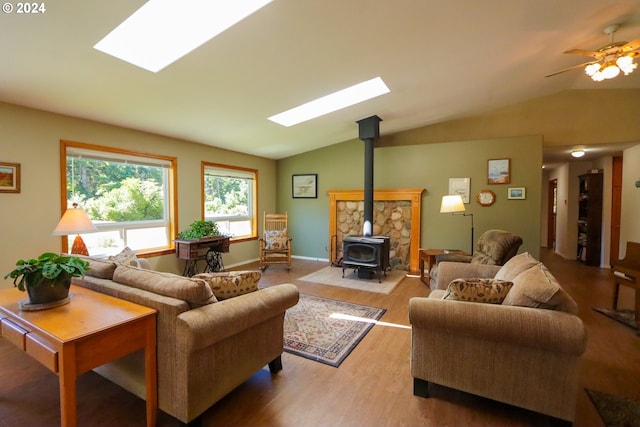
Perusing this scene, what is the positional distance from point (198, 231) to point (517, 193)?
523cm

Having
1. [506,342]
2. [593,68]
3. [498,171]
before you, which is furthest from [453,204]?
[506,342]

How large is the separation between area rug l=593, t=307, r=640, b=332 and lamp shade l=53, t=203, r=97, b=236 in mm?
5534

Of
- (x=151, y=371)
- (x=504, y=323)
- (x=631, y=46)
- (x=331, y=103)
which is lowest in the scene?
(x=151, y=371)

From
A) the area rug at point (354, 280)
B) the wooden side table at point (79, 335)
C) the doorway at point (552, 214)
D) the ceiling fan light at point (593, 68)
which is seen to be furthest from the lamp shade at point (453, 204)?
the doorway at point (552, 214)

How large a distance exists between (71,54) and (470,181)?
5458 mm

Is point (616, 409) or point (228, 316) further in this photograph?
point (616, 409)

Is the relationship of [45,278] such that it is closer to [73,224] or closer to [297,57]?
[73,224]

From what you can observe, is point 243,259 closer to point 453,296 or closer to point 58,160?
point 58,160

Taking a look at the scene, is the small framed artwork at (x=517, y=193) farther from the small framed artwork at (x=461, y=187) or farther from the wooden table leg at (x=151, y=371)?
the wooden table leg at (x=151, y=371)

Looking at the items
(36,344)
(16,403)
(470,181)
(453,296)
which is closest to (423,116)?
(470,181)

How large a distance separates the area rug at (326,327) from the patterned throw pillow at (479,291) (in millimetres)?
1083

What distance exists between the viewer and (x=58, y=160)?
3281mm

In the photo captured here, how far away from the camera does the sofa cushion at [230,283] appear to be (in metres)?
1.85

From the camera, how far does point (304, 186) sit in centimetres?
648
